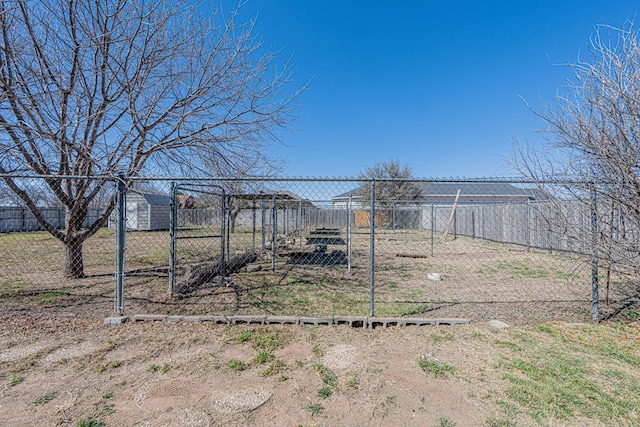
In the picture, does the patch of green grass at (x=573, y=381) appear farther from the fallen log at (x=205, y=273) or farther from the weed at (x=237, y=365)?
the fallen log at (x=205, y=273)

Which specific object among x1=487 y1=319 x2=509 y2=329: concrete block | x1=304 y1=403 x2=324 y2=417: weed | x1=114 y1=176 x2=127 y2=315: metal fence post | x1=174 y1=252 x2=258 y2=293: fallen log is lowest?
x1=304 y1=403 x2=324 y2=417: weed

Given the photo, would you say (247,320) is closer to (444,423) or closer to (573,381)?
(444,423)

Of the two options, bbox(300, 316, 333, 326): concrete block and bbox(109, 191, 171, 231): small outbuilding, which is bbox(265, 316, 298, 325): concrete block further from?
bbox(109, 191, 171, 231): small outbuilding

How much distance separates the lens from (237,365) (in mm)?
2729

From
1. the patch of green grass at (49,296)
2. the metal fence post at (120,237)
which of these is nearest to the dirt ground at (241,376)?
the metal fence post at (120,237)

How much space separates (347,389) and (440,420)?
666 mm

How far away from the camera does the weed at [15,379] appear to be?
2440 millimetres

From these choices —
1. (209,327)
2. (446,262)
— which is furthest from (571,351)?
(446,262)

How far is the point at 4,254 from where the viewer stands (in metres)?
9.86

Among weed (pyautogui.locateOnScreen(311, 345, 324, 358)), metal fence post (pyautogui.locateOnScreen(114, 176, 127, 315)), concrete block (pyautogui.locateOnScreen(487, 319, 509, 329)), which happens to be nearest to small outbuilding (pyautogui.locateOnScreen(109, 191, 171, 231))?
metal fence post (pyautogui.locateOnScreen(114, 176, 127, 315))

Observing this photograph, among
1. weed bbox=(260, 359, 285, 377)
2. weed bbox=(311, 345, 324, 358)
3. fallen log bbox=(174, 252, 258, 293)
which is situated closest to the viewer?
weed bbox=(260, 359, 285, 377)

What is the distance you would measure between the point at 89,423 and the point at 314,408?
1.40 metres

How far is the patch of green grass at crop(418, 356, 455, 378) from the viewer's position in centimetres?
263

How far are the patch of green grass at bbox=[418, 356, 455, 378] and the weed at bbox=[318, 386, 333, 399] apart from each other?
0.87 meters
